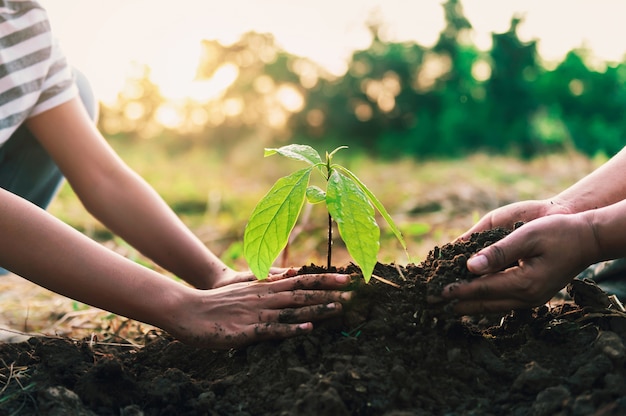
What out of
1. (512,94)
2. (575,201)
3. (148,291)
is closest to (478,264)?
(575,201)

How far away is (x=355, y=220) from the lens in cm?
136

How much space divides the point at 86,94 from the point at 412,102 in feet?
20.5

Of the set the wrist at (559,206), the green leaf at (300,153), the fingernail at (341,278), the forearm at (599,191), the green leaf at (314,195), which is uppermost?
the forearm at (599,191)

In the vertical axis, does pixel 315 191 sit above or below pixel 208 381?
above

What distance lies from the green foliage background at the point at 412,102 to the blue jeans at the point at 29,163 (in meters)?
5.84

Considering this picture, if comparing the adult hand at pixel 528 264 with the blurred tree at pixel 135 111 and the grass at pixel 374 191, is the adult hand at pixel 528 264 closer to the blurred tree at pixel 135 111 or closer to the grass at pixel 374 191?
the grass at pixel 374 191

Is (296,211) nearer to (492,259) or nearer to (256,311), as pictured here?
(256,311)

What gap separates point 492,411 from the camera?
126 cm

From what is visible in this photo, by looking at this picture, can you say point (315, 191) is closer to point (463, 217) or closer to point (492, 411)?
point (492, 411)

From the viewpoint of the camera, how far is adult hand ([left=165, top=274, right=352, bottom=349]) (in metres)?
1.46

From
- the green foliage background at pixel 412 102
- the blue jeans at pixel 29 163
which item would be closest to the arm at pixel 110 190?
the blue jeans at pixel 29 163

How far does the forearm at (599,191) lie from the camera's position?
1.84 m

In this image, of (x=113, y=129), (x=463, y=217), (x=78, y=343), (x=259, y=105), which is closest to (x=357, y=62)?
(x=259, y=105)

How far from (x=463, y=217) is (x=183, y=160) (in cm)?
546
